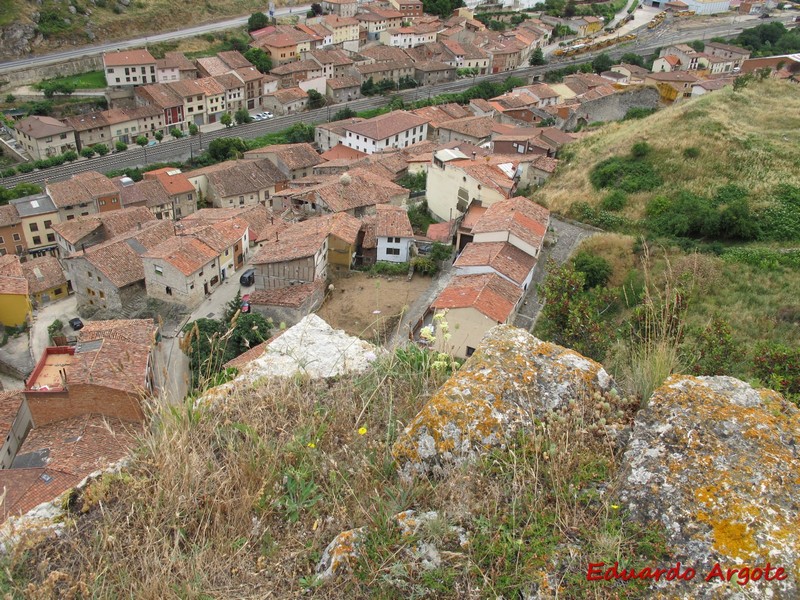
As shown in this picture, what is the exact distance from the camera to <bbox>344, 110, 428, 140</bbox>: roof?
51344 mm

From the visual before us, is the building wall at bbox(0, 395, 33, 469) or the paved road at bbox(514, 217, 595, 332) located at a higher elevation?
the paved road at bbox(514, 217, 595, 332)

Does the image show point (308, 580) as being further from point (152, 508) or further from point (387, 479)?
point (152, 508)

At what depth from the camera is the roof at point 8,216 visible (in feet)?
125

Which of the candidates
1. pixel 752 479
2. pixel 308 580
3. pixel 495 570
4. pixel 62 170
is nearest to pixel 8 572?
pixel 308 580

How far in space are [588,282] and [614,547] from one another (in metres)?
20.2

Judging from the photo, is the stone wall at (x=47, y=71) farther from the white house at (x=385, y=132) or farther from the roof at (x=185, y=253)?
the roof at (x=185, y=253)

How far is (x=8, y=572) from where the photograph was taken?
412cm

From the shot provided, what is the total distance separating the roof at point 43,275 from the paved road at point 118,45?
133ft

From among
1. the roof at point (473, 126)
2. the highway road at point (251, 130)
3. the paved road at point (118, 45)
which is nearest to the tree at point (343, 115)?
the highway road at point (251, 130)

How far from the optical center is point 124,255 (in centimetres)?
3048

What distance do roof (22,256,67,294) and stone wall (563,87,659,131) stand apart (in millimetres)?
40069

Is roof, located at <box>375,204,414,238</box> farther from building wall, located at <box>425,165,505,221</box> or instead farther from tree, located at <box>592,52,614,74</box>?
tree, located at <box>592,52,614,74</box>

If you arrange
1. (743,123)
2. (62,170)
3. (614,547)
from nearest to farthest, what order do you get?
(614,547)
(743,123)
(62,170)

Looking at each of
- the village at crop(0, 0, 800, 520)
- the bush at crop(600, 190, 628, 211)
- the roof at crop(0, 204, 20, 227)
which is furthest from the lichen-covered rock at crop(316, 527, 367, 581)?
the roof at crop(0, 204, 20, 227)
